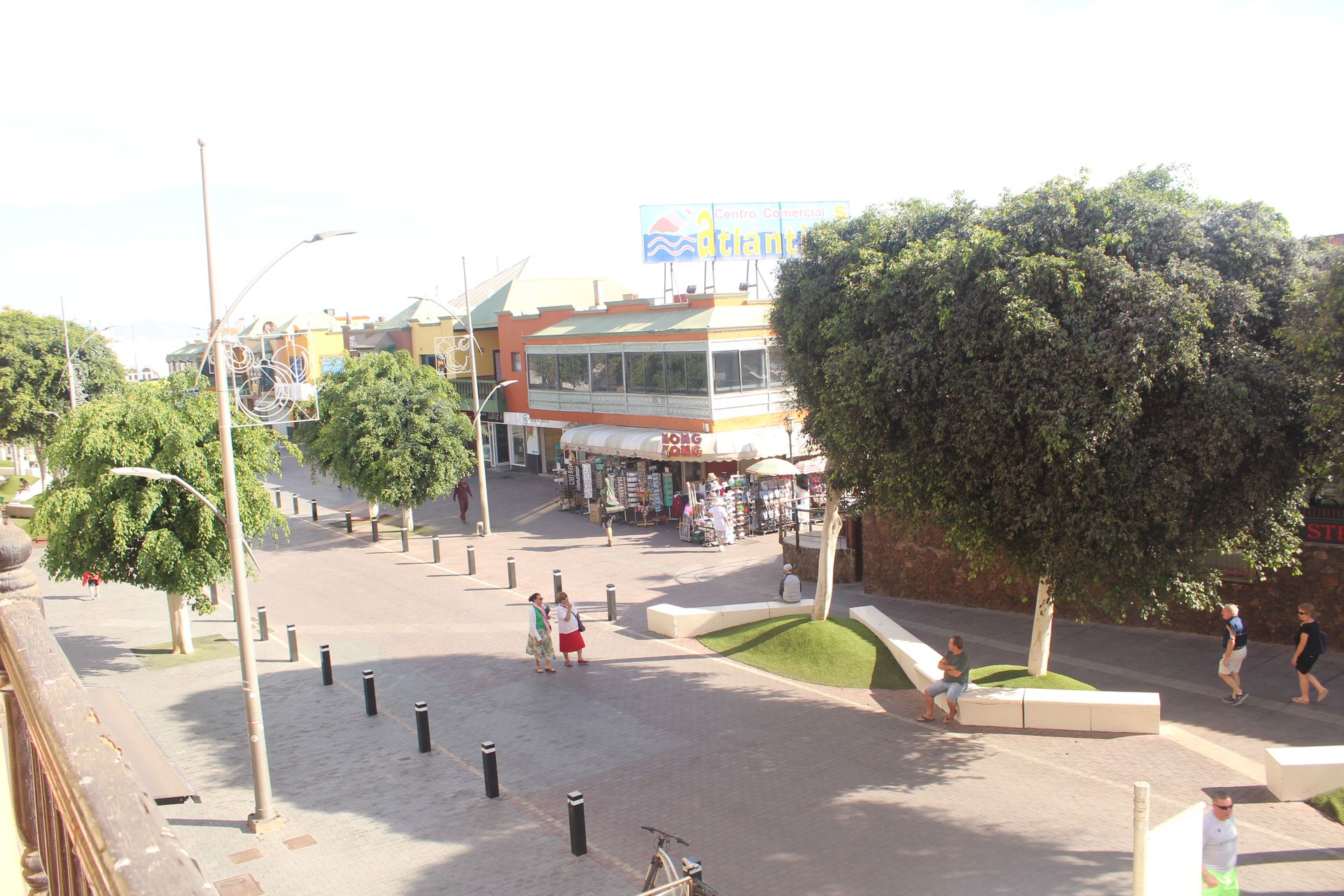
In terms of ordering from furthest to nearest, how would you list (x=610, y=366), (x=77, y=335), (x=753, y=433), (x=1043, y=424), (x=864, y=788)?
(x=77, y=335), (x=610, y=366), (x=753, y=433), (x=864, y=788), (x=1043, y=424)

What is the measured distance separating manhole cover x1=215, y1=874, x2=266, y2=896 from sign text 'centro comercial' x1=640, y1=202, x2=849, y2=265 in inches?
1127

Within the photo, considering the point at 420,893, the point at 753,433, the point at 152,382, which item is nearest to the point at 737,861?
the point at 420,893

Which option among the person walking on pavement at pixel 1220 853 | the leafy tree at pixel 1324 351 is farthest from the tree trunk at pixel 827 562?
the person walking on pavement at pixel 1220 853

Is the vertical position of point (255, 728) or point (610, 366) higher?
point (610, 366)

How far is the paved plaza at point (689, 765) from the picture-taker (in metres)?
9.70

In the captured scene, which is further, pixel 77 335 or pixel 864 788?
pixel 77 335

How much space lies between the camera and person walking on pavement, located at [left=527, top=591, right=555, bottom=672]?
53.9ft

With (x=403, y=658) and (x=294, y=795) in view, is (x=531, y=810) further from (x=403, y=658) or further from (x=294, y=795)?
(x=403, y=658)

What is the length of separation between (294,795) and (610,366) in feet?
79.3

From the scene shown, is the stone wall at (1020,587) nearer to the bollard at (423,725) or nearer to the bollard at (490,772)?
the bollard at (490,772)

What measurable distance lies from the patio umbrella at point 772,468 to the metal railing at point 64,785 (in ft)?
76.3

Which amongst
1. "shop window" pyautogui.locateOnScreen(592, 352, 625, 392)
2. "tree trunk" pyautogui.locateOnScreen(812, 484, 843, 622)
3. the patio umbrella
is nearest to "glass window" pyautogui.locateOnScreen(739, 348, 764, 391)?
the patio umbrella

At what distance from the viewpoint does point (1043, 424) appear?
33.8ft

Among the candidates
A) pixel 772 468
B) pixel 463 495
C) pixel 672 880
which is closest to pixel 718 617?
pixel 772 468
